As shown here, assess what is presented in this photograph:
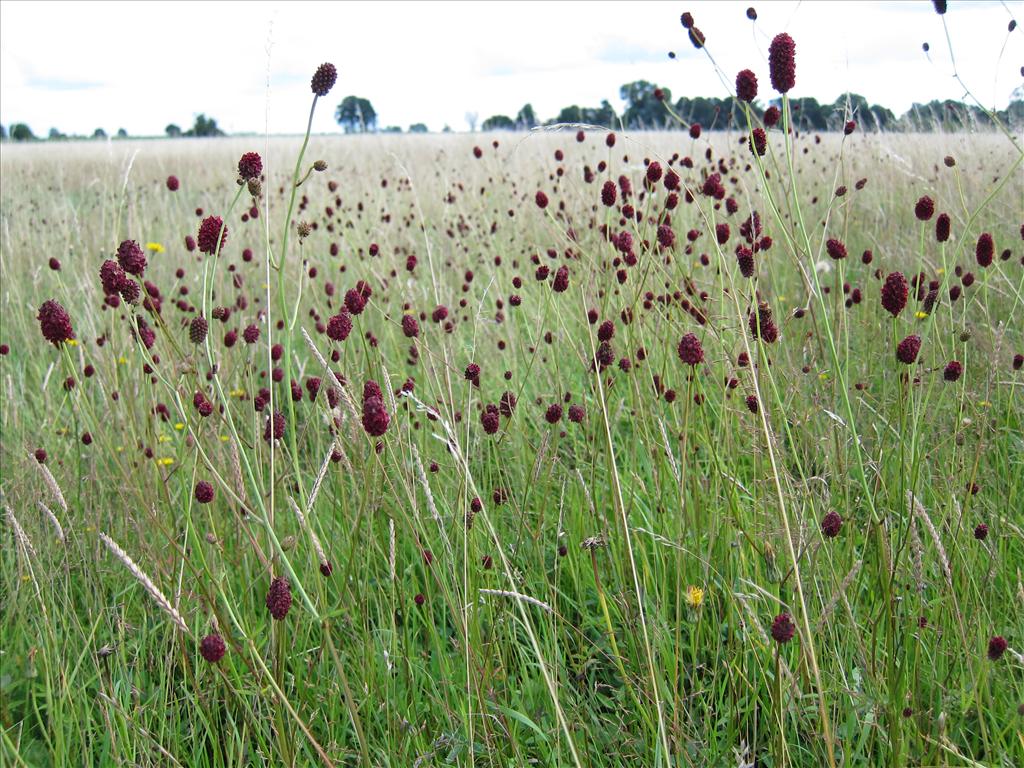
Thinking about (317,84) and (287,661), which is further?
(287,661)

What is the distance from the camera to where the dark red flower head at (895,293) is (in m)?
1.36

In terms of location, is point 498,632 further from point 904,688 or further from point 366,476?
point 904,688

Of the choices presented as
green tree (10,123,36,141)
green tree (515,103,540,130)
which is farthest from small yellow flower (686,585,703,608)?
green tree (10,123,36,141)

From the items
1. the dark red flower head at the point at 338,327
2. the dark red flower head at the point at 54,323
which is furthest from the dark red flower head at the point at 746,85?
the dark red flower head at the point at 54,323

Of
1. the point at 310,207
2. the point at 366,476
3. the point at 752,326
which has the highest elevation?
the point at 310,207

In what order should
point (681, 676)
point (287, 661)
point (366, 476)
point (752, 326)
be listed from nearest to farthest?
point (366, 476), point (752, 326), point (681, 676), point (287, 661)

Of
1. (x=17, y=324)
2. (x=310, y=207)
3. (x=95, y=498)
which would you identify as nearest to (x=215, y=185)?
(x=310, y=207)

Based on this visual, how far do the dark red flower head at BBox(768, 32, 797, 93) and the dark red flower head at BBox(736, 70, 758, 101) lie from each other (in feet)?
0.15

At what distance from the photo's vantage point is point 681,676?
1700mm

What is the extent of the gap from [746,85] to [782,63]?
89 millimetres

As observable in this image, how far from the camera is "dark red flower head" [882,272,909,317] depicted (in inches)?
53.6

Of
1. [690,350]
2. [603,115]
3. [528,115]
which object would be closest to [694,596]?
[690,350]

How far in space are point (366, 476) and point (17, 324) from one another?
3582mm

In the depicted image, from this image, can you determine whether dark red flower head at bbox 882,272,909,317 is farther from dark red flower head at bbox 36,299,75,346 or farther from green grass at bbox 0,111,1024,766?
dark red flower head at bbox 36,299,75,346
